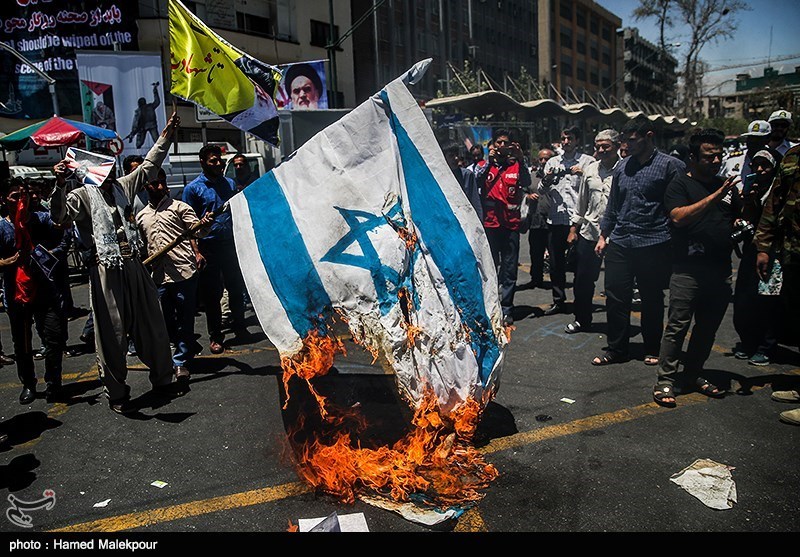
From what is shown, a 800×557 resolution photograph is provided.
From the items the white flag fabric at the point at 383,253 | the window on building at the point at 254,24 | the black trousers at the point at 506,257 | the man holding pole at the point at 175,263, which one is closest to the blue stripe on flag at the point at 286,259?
the white flag fabric at the point at 383,253

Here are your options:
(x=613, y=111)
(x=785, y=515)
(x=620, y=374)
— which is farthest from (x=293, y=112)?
(x=613, y=111)

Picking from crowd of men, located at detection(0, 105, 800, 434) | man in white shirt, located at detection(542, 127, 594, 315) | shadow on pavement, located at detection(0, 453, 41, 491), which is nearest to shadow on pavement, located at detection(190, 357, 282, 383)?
crowd of men, located at detection(0, 105, 800, 434)

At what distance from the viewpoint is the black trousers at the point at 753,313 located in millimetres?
5520

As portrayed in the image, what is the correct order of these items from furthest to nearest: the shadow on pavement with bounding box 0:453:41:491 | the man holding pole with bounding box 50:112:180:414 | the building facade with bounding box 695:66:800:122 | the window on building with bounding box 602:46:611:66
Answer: the window on building with bounding box 602:46:611:66
the building facade with bounding box 695:66:800:122
the man holding pole with bounding box 50:112:180:414
the shadow on pavement with bounding box 0:453:41:491

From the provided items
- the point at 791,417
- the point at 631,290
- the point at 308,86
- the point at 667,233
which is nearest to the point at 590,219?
the point at 631,290

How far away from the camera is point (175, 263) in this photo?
5.66 metres

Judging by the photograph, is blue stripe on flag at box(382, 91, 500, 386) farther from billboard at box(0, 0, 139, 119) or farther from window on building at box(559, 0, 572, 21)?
window on building at box(559, 0, 572, 21)

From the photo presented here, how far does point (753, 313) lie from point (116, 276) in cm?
578

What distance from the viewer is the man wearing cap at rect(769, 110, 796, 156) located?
21.7ft

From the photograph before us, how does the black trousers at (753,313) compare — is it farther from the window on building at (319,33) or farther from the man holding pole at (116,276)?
the window on building at (319,33)

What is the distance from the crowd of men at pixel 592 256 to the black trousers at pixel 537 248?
1.34 m

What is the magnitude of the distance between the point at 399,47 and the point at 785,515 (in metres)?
42.4

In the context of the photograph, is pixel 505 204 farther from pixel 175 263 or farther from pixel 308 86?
pixel 308 86

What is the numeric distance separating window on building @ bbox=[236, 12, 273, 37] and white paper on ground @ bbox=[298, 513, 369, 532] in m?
31.2
